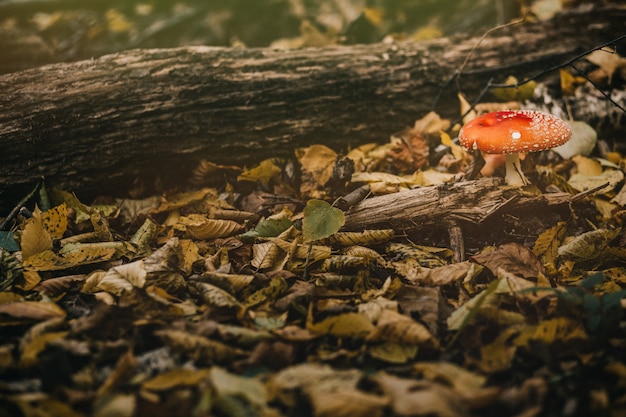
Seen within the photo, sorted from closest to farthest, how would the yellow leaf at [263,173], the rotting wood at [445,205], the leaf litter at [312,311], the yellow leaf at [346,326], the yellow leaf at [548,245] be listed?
the leaf litter at [312,311] < the yellow leaf at [346,326] < the yellow leaf at [548,245] < the rotting wood at [445,205] < the yellow leaf at [263,173]

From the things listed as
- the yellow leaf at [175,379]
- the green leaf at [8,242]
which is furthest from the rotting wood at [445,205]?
the green leaf at [8,242]

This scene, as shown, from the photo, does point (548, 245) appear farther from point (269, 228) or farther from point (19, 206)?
point (19, 206)

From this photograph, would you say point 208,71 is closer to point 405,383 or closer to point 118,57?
point 118,57

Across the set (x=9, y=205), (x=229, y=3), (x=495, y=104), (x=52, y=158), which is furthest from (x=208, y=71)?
(x=229, y=3)

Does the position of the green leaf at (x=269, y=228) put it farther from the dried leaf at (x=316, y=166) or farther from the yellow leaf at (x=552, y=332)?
the yellow leaf at (x=552, y=332)

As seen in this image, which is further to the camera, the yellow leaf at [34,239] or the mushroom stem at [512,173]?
the mushroom stem at [512,173]

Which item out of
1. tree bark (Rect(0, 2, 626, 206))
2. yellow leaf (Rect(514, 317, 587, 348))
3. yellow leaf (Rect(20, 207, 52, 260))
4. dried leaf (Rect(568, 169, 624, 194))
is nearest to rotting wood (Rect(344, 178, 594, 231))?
dried leaf (Rect(568, 169, 624, 194))

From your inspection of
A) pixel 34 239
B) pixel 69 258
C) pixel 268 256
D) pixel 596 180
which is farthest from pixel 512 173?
pixel 34 239

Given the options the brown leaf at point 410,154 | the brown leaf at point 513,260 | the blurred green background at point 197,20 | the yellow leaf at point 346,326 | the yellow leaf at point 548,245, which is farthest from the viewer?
the blurred green background at point 197,20
